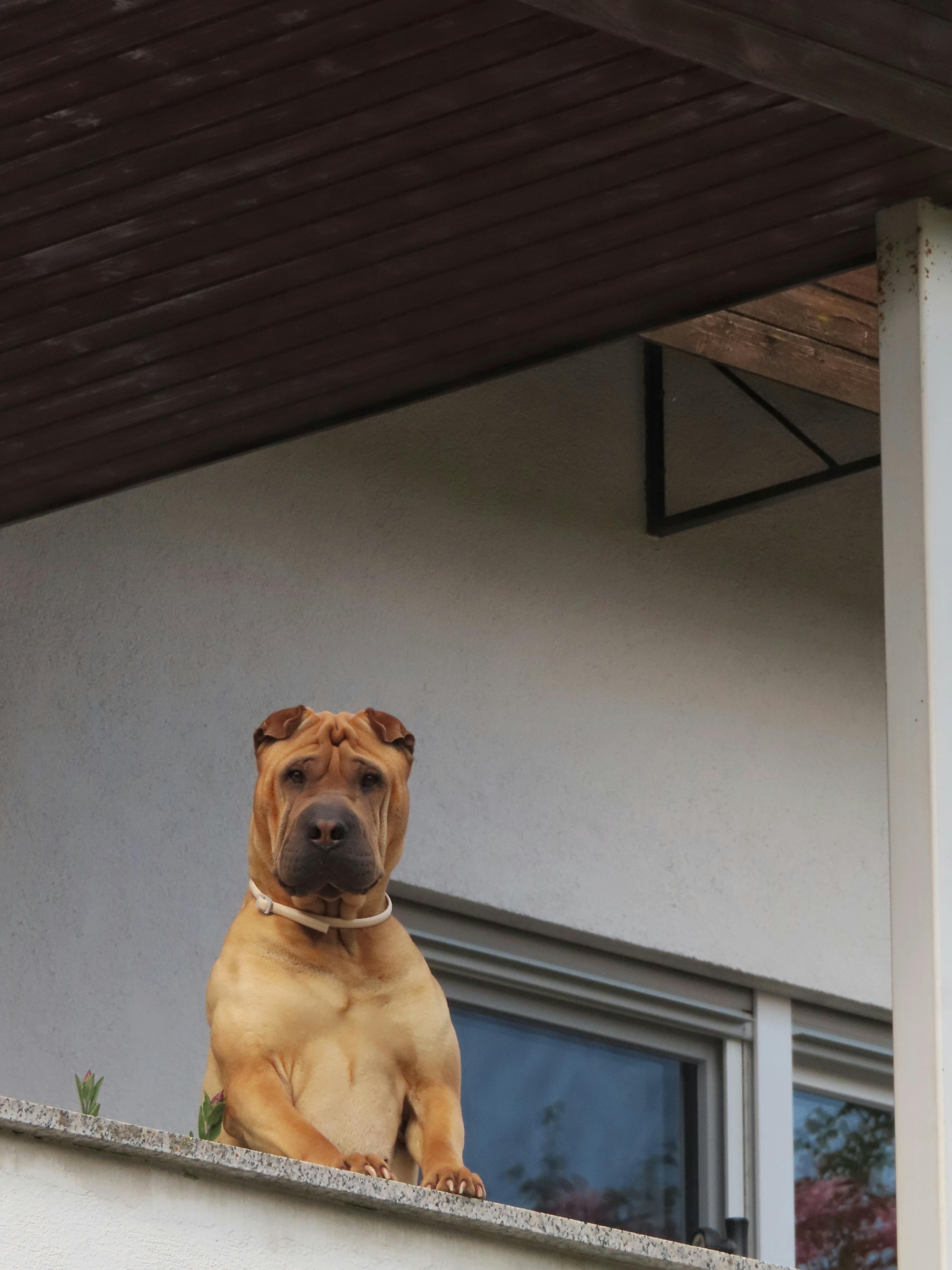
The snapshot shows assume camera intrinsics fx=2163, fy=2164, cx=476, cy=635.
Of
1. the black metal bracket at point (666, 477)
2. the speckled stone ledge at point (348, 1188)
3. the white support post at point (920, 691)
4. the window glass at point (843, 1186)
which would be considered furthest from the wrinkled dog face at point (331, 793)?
the window glass at point (843, 1186)

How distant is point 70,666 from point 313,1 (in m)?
2.33

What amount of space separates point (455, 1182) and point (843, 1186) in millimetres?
3027

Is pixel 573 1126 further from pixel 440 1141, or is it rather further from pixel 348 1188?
pixel 348 1188

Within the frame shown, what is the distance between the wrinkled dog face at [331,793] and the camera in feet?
11.5

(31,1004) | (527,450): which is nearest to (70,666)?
(31,1004)

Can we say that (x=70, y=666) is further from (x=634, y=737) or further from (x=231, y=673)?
(x=634, y=737)

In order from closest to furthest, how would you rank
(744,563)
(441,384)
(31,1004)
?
(441,384) → (31,1004) → (744,563)

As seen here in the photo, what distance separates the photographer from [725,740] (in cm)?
589

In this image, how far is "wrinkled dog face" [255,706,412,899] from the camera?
351cm

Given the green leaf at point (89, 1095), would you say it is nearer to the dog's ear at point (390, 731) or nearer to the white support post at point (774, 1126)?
the dog's ear at point (390, 731)

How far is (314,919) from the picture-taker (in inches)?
140

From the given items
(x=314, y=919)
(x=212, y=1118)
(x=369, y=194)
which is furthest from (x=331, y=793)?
(x=369, y=194)

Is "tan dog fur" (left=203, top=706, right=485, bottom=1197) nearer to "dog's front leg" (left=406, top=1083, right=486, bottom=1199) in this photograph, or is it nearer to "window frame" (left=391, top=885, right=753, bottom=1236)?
"dog's front leg" (left=406, top=1083, right=486, bottom=1199)

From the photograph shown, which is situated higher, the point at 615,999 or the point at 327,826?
the point at 615,999
